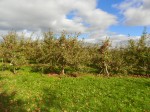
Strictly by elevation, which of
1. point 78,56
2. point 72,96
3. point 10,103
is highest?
point 78,56

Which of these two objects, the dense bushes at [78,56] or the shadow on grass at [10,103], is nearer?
the shadow on grass at [10,103]

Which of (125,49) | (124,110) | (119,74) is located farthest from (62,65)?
(124,110)

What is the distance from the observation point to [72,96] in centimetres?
1588

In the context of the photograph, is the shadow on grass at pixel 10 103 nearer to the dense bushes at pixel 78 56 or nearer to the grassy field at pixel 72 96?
the grassy field at pixel 72 96

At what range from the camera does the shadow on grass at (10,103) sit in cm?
1382

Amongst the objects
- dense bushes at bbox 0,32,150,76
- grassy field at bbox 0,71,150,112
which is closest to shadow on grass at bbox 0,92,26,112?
grassy field at bbox 0,71,150,112

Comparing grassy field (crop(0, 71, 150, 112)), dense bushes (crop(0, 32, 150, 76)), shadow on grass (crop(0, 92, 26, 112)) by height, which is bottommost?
shadow on grass (crop(0, 92, 26, 112))

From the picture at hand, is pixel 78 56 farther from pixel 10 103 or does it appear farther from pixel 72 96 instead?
pixel 10 103

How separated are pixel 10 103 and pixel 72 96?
190 inches

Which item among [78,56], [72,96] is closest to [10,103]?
[72,96]

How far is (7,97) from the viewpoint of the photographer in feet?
53.3

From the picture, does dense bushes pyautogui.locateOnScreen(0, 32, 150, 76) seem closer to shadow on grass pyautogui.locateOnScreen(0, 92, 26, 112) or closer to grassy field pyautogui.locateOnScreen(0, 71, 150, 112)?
grassy field pyautogui.locateOnScreen(0, 71, 150, 112)

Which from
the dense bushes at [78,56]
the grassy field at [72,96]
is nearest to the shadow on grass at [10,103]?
the grassy field at [72,96]

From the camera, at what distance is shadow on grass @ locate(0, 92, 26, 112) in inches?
544
